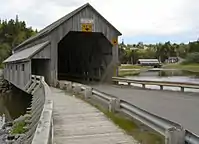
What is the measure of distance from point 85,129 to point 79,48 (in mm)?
22867

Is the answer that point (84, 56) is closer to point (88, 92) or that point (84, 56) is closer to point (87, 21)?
point (87, 21)

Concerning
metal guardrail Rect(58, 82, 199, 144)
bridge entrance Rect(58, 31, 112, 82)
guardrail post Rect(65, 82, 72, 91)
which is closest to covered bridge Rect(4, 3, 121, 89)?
bridge entrance Rect(58, 31, 112, 82)

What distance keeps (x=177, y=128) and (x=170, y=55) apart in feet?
327

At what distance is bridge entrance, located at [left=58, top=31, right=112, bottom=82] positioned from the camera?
2606 centimetres

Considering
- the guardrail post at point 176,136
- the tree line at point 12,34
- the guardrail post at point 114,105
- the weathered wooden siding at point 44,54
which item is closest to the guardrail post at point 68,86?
the weathered wooden siding at point 44,54

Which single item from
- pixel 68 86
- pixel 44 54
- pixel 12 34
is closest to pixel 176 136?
pixel 68 86

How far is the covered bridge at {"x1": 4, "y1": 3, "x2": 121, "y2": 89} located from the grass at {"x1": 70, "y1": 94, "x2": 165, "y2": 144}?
524 inches

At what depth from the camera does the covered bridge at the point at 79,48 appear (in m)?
22.5

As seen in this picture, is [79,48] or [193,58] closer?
[79,48]

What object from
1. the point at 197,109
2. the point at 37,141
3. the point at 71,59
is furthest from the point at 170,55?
the point at 37,141

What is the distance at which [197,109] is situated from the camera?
10.3 m

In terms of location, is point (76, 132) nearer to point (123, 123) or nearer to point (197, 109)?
point (123, 123)

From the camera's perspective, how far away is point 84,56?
29656 mm

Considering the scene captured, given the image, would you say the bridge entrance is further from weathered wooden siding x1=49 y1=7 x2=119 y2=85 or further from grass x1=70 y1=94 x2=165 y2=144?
grass x1=70 y1=94 x2=165 y2=144
